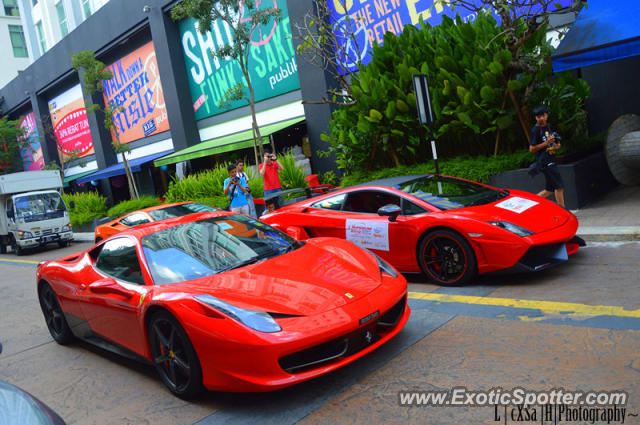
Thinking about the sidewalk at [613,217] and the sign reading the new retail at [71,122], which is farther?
the sign reading the new retail at [71,122]

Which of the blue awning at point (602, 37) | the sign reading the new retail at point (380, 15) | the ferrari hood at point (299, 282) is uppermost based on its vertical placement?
the sign reading the new retail at point (380, 15)

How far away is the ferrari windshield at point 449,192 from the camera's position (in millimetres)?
5696

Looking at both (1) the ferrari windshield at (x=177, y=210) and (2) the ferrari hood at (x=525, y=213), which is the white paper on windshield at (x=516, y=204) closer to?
(2) the ferrari hood at (x=525, y=213)

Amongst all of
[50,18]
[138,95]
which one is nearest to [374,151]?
[138,95]

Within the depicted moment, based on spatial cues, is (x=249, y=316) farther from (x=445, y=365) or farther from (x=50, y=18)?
(x=50, y=18)

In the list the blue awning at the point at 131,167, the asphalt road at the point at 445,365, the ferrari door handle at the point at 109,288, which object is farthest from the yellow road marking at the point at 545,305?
the blue awning at the point at 131,167

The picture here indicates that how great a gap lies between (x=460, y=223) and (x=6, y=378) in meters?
4.68

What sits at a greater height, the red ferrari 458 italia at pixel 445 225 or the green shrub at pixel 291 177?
the green shrub at pixel 291 177

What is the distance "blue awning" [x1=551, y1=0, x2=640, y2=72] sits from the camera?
8.26 metres

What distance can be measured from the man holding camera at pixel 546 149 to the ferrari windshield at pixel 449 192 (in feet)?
6.86

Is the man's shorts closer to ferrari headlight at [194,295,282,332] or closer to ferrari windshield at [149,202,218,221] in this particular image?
ferrari headlight at [194,295,282,332]

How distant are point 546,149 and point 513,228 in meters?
3.28

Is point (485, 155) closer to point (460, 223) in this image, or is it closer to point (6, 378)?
point (460, 223)

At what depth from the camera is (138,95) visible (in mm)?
26438
